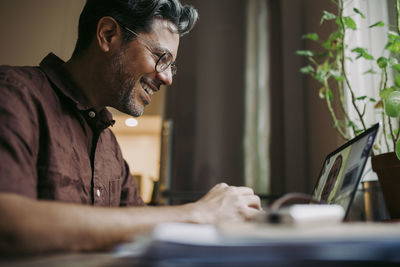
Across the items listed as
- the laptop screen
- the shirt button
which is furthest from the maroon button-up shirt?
the laptop screen

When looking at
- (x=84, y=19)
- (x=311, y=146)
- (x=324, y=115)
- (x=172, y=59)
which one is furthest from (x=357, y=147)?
(x=311, y=146)

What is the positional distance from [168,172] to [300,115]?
815 mm

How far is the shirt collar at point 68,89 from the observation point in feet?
3.05

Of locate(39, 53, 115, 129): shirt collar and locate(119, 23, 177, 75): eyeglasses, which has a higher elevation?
locate(119, 23, 177, 75): eyeglasses

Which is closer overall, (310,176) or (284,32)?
(310,176)

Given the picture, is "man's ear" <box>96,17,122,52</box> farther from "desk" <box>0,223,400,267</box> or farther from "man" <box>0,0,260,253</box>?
"desk" <box>0,223,400,267</box>

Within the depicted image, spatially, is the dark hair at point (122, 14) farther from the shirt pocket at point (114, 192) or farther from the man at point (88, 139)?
the shirt pocket at point (114, 192)

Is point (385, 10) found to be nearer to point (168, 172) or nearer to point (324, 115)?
point (324, 115)

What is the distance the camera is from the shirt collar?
3.05 feet

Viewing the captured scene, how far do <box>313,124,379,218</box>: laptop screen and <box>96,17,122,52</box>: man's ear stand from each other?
2.43 feet

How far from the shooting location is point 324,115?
1.74 meters

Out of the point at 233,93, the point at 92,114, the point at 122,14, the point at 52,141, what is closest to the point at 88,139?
the point at 92,114

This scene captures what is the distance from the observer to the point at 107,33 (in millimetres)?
1121

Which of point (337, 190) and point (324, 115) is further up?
point (324, 115)
